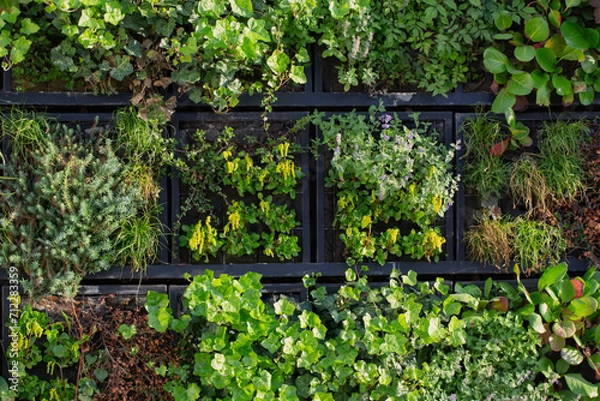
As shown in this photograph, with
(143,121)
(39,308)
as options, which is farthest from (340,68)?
(39,308)

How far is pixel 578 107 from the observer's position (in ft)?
10.5

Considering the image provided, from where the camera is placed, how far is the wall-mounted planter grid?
118 inches

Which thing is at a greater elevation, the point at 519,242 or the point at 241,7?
the point at 241,7

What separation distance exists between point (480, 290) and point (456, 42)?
1143 mm

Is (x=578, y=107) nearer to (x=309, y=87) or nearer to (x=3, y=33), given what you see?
(x=309, y=87)

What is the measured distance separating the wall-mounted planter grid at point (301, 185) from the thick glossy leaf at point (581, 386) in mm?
505

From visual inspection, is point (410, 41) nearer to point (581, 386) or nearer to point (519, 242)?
point (519, 242)

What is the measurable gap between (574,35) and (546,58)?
0.15m

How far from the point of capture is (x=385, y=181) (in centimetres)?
292

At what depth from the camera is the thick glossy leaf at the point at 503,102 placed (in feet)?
10.0

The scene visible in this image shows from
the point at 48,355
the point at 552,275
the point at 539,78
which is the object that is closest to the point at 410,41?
the point at 539,78

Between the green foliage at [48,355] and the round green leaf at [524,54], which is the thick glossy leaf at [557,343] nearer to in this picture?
the round green leaf at [524,54]

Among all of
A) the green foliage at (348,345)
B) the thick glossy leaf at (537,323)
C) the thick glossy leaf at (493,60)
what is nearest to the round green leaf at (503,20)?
the thick glossy leaf at (493,60)

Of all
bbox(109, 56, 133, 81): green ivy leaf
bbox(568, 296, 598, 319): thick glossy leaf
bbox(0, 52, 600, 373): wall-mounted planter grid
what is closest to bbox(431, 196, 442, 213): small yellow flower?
bbox(0, 52, 600, 373): wall-mounted planter grid
